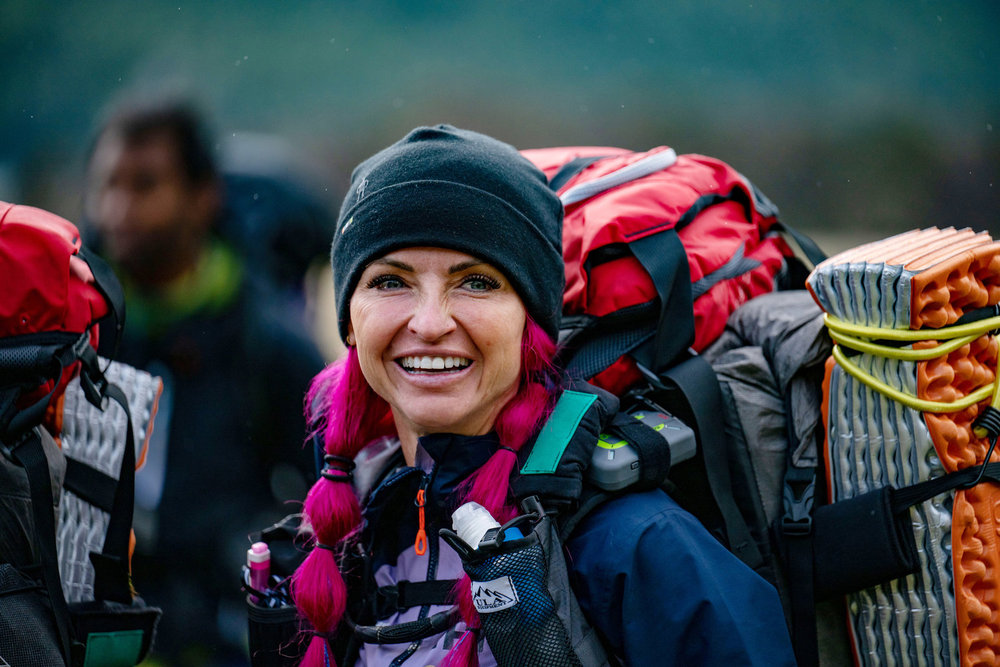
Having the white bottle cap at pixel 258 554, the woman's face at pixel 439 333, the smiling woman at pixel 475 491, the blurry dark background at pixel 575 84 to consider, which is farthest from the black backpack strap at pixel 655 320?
the blurry dark background at pixel 575 84

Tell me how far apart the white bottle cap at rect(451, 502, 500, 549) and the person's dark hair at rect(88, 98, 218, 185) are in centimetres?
243

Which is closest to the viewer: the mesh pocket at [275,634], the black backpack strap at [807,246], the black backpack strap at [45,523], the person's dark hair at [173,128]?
the black backpack strap at [45,523]

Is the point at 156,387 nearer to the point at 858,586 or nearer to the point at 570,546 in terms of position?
the point at 570,546

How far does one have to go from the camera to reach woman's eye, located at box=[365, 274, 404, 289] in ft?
5.05

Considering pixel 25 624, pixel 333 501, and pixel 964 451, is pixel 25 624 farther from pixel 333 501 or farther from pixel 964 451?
pixel 964 451

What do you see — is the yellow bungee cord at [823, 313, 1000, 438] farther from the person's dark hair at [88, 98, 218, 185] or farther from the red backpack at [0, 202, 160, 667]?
the person's dark hair at [88, 98, 218, 185]

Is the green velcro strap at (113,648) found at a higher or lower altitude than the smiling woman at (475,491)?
lower

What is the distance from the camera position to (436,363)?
1.50 metres

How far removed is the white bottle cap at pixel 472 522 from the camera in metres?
1.33

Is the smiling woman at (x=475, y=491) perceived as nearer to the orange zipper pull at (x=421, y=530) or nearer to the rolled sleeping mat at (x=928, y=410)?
the orange zipper pull at (x=421, y=530)

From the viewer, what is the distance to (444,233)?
1462 millimetres

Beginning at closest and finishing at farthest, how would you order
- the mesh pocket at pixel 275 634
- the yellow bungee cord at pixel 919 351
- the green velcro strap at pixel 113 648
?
the yellow bungee cord at pixel 919 351 → the mesh pocket at pixel 275 634 → the green velcro strap at pixel 113 648

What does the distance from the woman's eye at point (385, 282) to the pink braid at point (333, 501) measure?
0.23 metres

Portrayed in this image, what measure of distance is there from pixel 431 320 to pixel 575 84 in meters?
3.30
